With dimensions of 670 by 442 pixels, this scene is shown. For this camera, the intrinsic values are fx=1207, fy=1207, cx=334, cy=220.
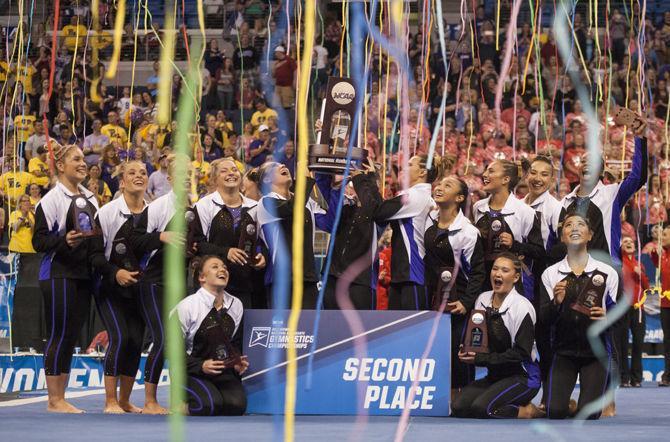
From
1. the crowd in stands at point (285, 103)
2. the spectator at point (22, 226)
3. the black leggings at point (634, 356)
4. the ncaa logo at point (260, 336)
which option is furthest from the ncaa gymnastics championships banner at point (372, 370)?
the spectator at point (22, 226)

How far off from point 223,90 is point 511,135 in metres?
4.24

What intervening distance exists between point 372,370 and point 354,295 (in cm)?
64

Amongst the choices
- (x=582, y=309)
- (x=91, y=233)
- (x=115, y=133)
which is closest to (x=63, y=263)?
(x=91, y=233)

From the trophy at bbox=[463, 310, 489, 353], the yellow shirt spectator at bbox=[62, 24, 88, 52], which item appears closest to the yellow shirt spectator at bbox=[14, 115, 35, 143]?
the yellow shirt spectator at bbox=[62, 24, 88, 52]

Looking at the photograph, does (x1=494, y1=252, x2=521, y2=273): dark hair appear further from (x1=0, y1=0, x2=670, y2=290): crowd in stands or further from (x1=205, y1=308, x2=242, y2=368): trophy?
(x1=0, y1=0, x2=670, y2=290): crowd in stands

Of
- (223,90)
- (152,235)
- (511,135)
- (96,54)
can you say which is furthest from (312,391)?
(96,54)

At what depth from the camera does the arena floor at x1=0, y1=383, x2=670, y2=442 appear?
5.57m

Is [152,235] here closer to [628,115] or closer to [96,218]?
[96,218]

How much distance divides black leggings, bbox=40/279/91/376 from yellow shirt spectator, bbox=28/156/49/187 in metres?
7.26

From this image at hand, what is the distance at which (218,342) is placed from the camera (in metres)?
6.82

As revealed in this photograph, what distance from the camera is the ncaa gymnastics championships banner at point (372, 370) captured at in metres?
6.99

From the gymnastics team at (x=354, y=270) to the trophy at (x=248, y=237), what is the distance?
1cm

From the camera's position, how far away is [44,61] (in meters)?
16.7

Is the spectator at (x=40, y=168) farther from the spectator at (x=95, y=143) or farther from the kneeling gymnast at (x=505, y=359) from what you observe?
the kneeling gymnast at (x=505, y=359)
